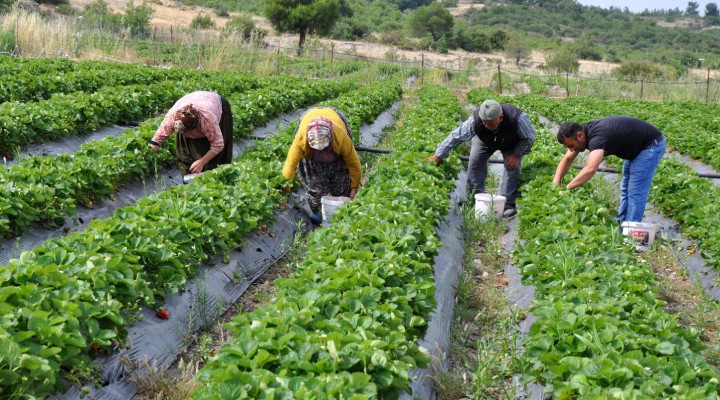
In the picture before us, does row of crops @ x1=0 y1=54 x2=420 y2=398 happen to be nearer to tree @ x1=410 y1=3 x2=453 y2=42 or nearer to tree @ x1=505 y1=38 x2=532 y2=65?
tree @ x1=505 y1=38 x2=532 y2=65

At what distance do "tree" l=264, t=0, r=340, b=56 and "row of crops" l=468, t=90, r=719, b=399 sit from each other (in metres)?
38.5

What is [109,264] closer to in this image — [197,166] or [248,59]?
[197,166]

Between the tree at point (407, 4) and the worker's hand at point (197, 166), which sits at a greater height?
the tree at point (407, 4)

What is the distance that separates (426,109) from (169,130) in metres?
7.47

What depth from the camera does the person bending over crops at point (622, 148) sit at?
6.88 meters

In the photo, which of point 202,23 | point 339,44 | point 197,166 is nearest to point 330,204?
point 197,166

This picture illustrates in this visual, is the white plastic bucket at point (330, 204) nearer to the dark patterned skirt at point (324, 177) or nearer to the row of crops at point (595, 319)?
the dark patterned skirt at point (324, 177)

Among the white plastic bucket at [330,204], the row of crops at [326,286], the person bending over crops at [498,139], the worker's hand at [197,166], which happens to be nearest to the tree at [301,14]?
the person bending over crops at [498,139]

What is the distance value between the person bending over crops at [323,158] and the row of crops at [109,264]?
14.7 inches

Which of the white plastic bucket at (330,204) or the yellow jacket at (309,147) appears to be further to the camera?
the white plastic bucket at (330,204)

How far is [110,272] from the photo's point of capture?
14.3 feet

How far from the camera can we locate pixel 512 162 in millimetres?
8164

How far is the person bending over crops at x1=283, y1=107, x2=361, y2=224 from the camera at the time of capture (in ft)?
22.1

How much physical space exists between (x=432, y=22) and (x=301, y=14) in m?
27.9
